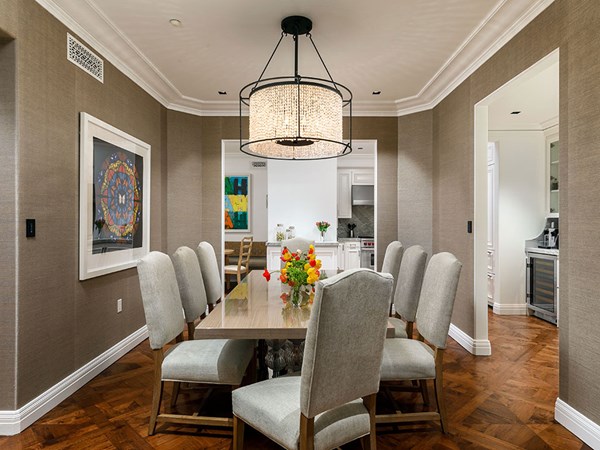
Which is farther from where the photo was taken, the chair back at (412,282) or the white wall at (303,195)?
the white wall at (303,195)

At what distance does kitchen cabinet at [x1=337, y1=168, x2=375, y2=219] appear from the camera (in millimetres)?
7848

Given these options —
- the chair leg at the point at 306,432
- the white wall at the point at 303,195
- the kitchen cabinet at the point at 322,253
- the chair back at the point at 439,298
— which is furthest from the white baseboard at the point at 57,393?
the white wall at the point at 303,195

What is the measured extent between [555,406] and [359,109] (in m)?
3.65

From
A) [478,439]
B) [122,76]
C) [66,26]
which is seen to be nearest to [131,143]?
[122,76]

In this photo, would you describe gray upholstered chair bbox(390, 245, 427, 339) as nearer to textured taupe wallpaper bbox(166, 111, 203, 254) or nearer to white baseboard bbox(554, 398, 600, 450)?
white baseboard bbox(554, 398, 600, 450)

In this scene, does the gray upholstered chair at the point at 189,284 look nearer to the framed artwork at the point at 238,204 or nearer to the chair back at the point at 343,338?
the chair back at the point at 343,338

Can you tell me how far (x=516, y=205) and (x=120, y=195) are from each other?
180 inches

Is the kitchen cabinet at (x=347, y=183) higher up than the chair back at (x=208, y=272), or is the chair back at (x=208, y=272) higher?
the kitchen cabinet at (x=347, y=183)

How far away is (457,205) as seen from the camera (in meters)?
3.88

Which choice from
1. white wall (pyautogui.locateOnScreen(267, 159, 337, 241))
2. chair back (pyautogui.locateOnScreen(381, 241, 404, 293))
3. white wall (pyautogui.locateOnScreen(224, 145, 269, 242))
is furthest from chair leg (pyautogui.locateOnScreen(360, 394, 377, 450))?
white wall (pyautogui.locateOnScreen(224, 145, 269, 242))

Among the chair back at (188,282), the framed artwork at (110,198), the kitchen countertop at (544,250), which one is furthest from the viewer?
the kitchen countertop at (544,250)

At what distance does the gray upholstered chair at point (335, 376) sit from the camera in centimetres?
137

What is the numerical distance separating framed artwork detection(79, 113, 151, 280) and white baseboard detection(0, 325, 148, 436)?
68 cm

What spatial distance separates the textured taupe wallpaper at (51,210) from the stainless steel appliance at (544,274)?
4565 millimetres
